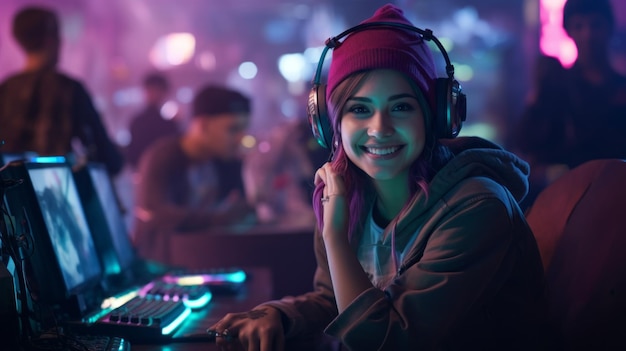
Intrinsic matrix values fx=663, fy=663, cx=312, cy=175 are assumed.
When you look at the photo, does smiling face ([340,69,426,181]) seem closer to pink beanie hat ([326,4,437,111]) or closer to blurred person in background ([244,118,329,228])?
pink beanie hat ([326,4,437,111])

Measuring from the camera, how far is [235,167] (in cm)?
404

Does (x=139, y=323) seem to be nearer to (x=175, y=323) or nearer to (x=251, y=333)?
(x=175, y=323)

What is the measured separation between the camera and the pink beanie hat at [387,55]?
4.70 feet

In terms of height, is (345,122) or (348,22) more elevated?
(348,22)

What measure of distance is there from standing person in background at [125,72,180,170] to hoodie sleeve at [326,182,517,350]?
182 inches

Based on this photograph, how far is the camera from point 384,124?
1.46 metres

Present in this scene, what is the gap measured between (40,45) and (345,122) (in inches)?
93.8

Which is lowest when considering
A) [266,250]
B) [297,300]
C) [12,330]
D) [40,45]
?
[266,250]

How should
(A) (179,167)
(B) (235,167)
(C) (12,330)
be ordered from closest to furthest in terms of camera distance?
(C) (12,330)
(A) (179,167)
(B) (235,167)

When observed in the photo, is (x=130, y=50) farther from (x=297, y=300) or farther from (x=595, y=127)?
(x=297, y=300)

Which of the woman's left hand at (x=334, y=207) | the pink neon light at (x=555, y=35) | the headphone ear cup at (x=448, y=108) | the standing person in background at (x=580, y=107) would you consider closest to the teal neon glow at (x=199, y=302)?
the woman's left hand at (x=334, y=207)

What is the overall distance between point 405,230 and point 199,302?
0.62m

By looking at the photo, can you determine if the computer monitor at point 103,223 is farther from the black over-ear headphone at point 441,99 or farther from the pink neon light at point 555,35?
the pink neon light at point 555,35

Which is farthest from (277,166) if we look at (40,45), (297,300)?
(297,300)
